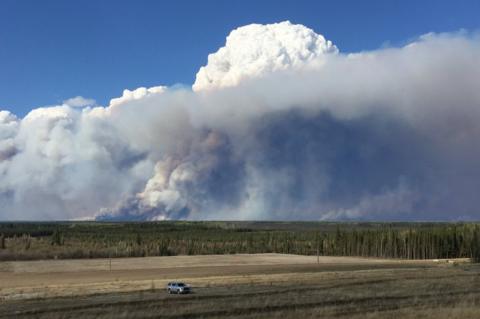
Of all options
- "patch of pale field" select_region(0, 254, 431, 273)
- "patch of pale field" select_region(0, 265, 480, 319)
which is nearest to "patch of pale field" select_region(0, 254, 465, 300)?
"patch of pale field" select_region(0, 254, 431, 273)

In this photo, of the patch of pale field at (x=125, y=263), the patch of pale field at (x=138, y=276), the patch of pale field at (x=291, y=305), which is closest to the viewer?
the patch of pale field at (x=291, y=305)

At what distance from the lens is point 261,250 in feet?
610

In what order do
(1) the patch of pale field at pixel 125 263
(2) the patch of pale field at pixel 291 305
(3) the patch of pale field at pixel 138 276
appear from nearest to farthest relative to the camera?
1. (2) the patch of pale field at pixel 291 305
2. (3) the patch of pale field at pixel 138 276
3. (1) the patch of pale field at pixel 125 263

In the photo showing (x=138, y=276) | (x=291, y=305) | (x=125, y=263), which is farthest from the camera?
(x=125, y=263)

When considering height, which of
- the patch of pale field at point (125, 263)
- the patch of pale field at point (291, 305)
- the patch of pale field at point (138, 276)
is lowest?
the patch of pale field at point (125, 263)

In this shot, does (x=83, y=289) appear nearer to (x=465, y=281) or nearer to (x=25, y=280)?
(x=25, y=280)

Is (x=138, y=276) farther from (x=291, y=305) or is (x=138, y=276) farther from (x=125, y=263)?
(x=291, y=305)

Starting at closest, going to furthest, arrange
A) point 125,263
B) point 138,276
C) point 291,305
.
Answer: point 291,305, point 138,276, point 125,263

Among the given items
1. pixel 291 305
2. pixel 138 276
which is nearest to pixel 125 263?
pixel 138 276

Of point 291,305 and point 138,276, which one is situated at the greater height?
point 291,305

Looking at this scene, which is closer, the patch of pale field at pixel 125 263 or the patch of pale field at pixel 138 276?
the patch of pale field at pixel 138 276

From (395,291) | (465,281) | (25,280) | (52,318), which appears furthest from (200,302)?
(25,280)

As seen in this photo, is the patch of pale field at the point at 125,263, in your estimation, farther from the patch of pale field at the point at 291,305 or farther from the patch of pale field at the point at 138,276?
the patch of pale field at the point at 291,305

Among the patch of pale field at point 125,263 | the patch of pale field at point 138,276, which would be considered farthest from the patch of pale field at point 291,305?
the patch of pale field at point 125,263
